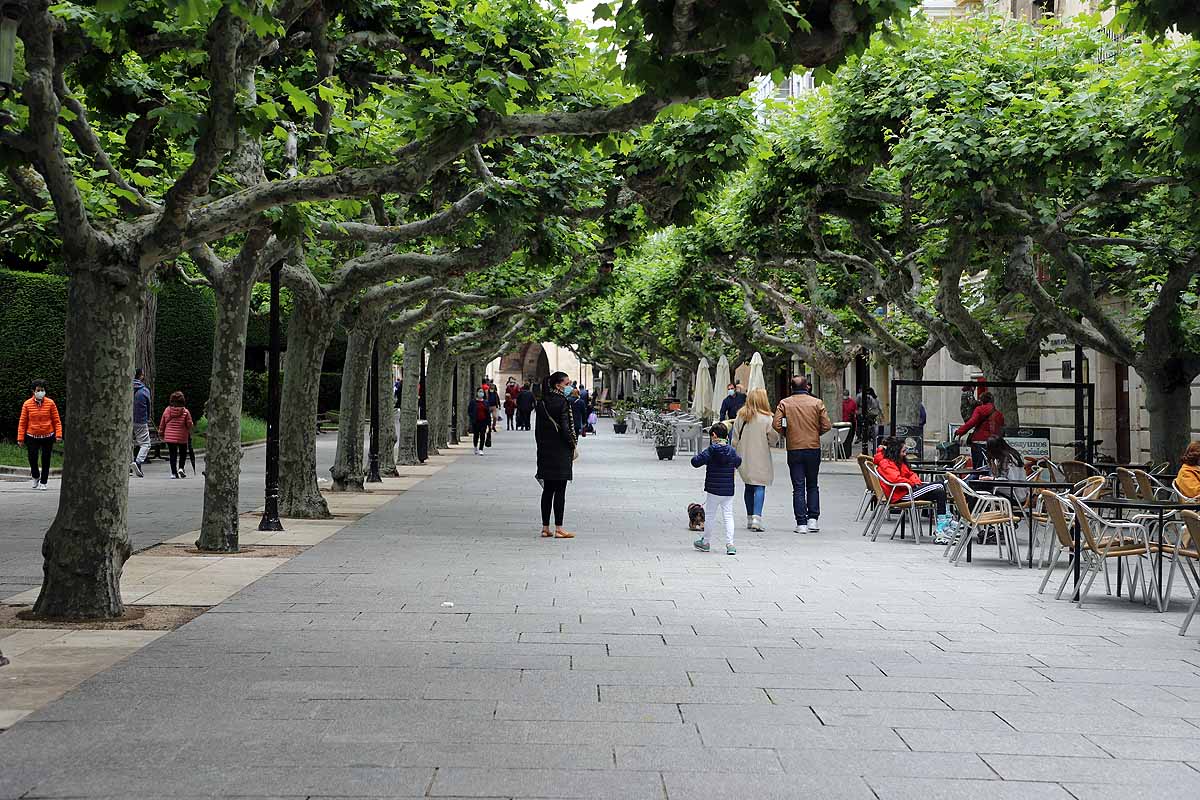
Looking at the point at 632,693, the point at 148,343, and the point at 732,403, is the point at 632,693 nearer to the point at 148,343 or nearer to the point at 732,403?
the point at 148,343

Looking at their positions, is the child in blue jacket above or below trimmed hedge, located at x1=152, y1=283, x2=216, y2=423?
below

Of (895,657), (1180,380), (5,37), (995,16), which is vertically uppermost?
(995,16)

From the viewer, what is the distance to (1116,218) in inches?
729

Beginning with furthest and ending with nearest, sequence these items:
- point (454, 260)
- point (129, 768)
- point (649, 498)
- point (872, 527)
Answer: point (649, 498) < point (454, 260) < point (872, 527) < point (129, 768)

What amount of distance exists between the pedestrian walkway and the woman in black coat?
96.0 inches

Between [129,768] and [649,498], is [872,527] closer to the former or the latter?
[649,498]

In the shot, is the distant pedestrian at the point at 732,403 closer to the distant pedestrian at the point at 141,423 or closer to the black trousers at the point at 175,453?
the black trousers at the point at 175,453

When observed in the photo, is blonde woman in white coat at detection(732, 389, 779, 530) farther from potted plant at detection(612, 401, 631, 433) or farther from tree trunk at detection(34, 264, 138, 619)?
potted plant at detection(612, 401, 631, 433)

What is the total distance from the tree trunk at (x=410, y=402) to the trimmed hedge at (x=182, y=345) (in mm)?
6266

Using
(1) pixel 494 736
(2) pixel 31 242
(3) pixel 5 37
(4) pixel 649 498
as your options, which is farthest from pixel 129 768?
(4) pixel 649 498

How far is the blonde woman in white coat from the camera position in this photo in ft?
48.0

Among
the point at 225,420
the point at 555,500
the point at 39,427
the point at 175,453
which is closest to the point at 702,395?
the point at 175,453

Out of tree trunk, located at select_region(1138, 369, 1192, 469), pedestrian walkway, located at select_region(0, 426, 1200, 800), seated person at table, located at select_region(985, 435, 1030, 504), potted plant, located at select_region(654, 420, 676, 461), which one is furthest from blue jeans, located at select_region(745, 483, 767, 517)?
potted plant, located at select_region(654, 420, 676, 461)

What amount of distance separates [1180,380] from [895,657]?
11.4 metres
